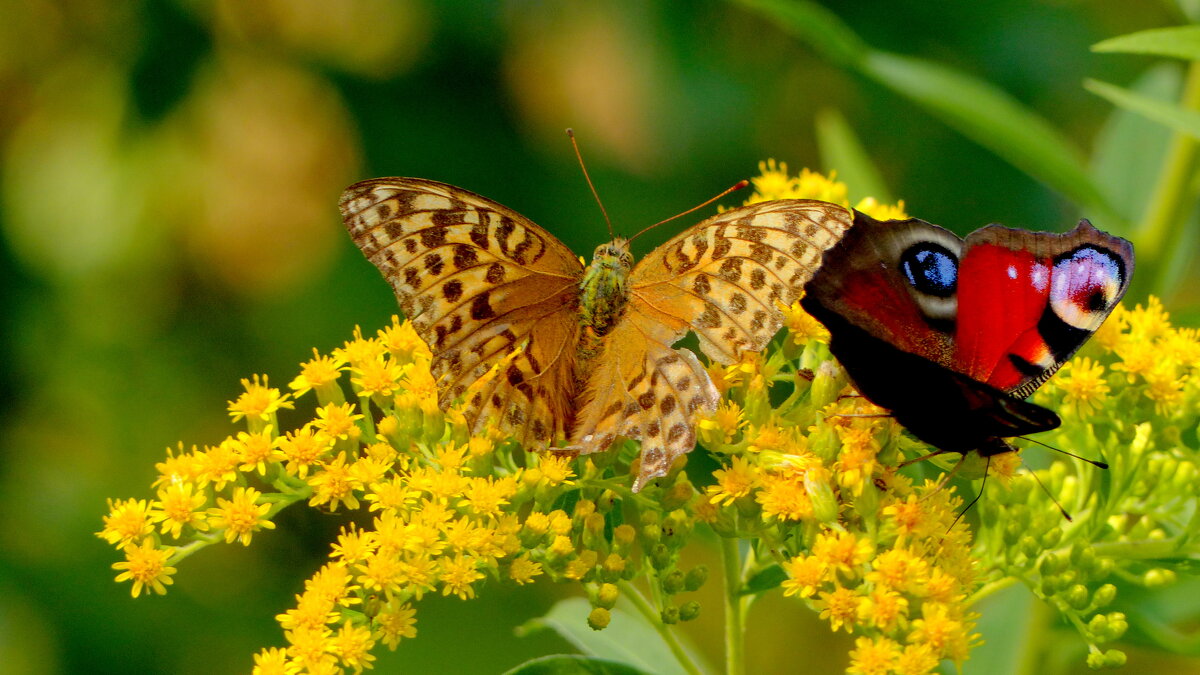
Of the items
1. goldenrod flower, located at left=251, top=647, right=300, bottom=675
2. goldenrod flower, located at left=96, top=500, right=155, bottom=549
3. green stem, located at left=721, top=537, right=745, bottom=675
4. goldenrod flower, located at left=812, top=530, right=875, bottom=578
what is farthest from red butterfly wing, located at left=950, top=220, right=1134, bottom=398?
goldenrod flower, located at left=96, top=500, right=155, bottom=549

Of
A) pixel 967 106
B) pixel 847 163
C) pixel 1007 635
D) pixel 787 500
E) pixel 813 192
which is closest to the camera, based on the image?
pixel 787 500

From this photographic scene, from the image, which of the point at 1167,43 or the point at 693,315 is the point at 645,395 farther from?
the point at 1167,43

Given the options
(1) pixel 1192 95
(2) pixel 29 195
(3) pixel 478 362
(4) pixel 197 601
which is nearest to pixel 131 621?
(4) pixel 197 601

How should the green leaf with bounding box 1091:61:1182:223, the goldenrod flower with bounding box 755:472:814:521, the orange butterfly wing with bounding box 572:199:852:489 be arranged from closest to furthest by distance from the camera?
the goldenrod flower with bounding box 755:472:814:521
the orange butterfly wing with bounding box 572:199:852:489
the green leaf with bounding box 1091:61:1182:223

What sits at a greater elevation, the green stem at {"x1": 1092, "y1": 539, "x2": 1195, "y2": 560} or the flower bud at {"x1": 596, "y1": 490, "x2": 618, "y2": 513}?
the flower bud at {"x1": 596, "y1": 490, "x2": 618, "y2": 513}

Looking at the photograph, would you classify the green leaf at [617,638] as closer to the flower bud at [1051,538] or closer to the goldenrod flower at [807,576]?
the goldenrod flower at [807,576]

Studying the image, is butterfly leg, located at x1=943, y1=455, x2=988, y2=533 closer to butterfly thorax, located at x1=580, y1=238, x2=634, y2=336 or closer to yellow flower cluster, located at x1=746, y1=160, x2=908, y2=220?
yellow flower cluster, located at x1=746, y1=160, x2=908, y2=220

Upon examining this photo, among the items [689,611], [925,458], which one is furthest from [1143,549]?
[689,611]
